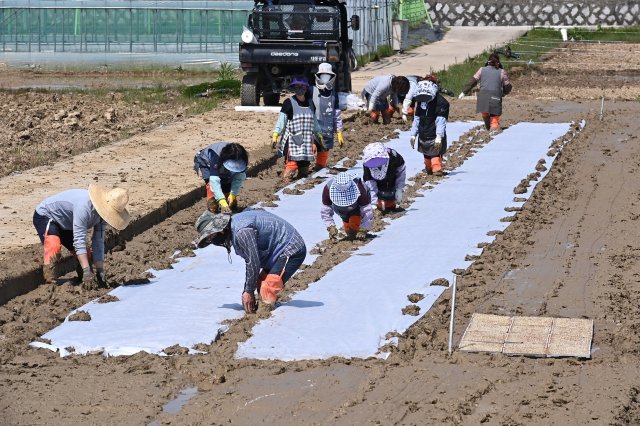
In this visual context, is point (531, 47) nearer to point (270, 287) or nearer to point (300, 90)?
point (300, 90)

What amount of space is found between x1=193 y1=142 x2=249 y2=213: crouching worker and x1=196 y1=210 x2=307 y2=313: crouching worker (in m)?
3.41

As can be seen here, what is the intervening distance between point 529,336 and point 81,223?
3955mm

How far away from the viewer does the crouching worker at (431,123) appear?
1803cm

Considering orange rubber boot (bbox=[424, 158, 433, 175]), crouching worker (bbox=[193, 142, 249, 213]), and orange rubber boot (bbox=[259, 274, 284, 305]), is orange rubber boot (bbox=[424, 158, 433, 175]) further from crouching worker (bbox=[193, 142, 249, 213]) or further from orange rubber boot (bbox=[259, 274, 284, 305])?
orange rubber boot (bbox=[259, 274, 284, 305])

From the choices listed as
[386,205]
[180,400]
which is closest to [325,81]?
[386,205]

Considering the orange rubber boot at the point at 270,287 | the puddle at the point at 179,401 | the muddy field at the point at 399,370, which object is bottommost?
the puddle at the point at 179,401

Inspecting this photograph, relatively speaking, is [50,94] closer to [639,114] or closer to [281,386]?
[639,114]

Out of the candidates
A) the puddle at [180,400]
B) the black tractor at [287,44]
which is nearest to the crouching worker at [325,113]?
the black tractor at [287,44]

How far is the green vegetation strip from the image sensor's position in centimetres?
3131

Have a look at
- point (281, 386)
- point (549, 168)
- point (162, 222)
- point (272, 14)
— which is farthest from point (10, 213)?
point (272, 14)

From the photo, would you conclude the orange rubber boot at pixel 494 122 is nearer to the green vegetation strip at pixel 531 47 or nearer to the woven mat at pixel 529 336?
the green vegetation strip at pixel 531 47

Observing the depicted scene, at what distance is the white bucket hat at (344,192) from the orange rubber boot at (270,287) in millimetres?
2866

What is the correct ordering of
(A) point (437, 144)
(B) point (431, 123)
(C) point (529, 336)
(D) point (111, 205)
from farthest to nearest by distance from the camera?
(B) point (431, 123) → (A) point (437, 144) → (D) point (111, 205) → (C) point (529, 336)

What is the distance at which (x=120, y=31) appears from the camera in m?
35.4
